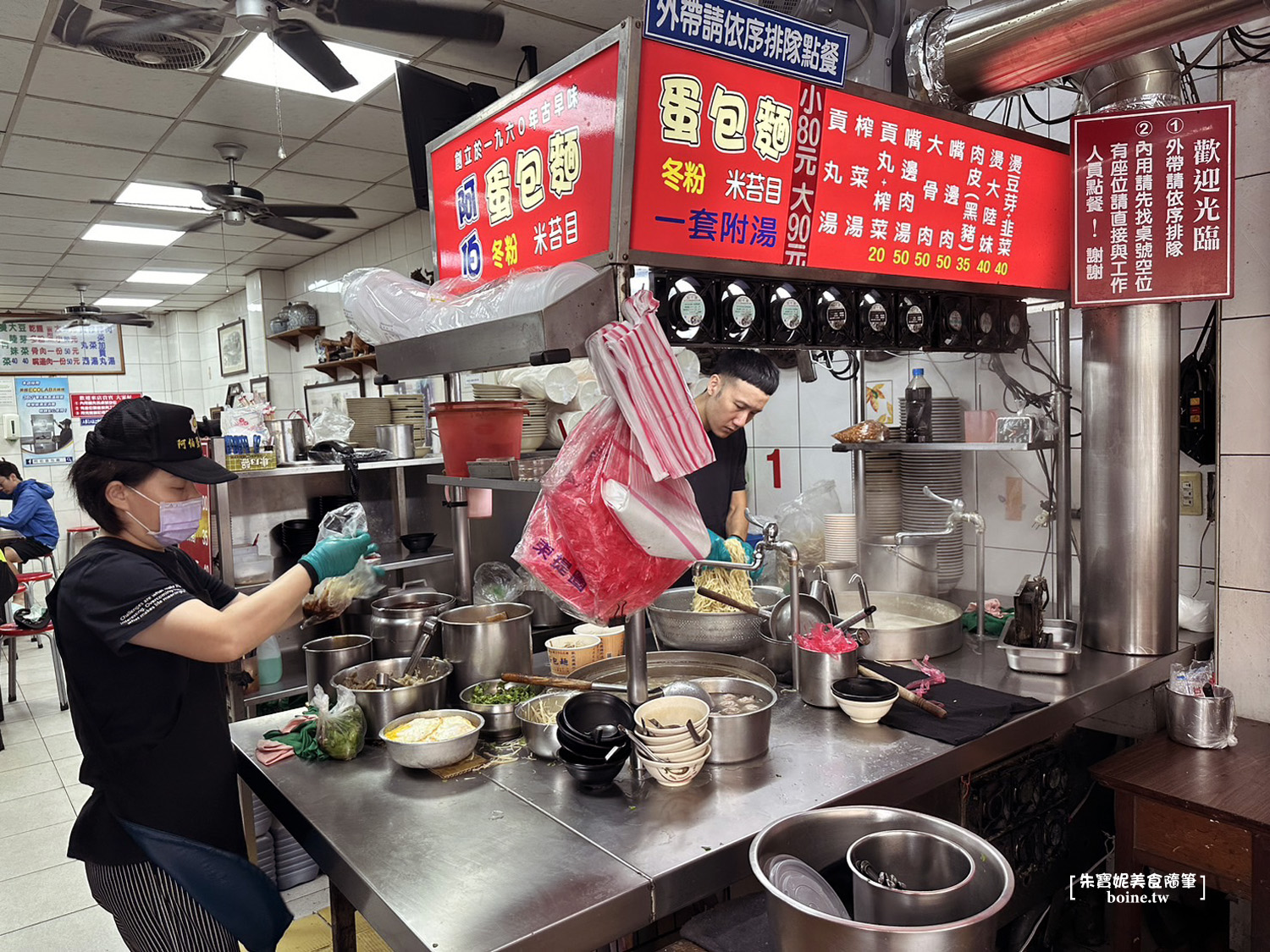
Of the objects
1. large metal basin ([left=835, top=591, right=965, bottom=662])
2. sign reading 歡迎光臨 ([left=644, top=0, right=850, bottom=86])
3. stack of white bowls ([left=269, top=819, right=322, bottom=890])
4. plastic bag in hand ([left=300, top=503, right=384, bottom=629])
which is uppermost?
sign reading 歡迎光臨 ([left=644, top=0, right=850, bottom=86])

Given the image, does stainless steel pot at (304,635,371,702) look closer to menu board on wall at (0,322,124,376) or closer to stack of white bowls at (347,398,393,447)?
stack of white bowls at (347,398,393,447)

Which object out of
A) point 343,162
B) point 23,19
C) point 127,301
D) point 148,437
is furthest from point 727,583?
point 127,301

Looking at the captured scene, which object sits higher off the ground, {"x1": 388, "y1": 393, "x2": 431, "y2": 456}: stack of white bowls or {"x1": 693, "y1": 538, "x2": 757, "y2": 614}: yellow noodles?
{"x1": 388, "y1": 393, "x2": 431, "y2": 456}: stack of white bowls

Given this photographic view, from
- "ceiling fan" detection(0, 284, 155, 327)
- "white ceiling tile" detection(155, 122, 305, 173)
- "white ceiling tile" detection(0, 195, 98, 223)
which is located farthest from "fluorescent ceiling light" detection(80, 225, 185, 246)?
"white ceiling tile" detection(155, 122, 305, 173)

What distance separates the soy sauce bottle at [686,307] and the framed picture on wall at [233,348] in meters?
8.39

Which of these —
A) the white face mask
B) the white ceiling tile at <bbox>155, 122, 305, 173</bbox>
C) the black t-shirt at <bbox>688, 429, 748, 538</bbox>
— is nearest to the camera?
the white face mask

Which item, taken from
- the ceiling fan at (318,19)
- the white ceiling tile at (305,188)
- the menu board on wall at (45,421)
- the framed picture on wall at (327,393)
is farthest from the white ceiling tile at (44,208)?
the menu board on wall at (45,421)

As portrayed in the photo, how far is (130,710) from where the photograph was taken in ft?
5.97

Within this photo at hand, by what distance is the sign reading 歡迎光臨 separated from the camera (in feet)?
5.75

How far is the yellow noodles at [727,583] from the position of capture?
8.52 ft

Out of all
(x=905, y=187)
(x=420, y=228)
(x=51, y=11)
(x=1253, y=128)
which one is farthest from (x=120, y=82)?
(x=1253, y=128)

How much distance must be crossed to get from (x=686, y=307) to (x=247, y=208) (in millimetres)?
4082

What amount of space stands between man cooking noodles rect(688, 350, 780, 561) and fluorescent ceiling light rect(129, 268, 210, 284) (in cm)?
695

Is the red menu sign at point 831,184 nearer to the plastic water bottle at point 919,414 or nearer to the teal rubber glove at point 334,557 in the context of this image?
the plastic water bottle at point 919,414
